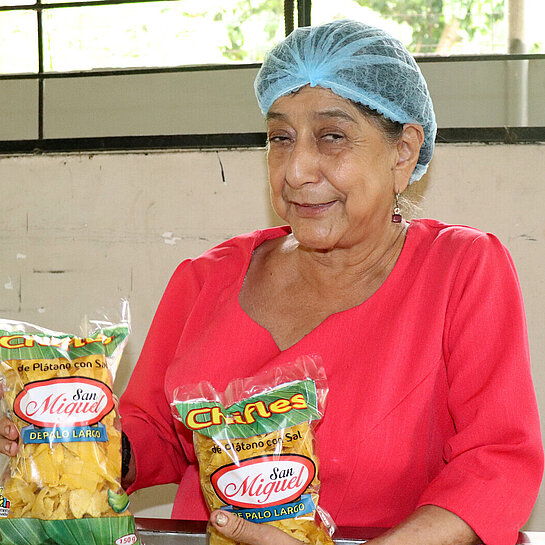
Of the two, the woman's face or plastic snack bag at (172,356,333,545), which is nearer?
plastic snack bag at (172,356,333,545)

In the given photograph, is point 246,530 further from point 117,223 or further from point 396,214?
point 117,223

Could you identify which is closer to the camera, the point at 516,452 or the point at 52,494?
the point at 52,494

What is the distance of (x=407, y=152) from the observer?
1443 mm

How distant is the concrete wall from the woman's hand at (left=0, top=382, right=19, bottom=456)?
110 centimetres

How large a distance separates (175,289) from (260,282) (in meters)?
0.18

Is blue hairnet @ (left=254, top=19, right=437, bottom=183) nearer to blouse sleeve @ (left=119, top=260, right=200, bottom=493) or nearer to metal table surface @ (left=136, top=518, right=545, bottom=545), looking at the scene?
blouse sleeve @ (left=119, top=260, right=200, bottom=493)

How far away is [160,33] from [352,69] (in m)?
1.11

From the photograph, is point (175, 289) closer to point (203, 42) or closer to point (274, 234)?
point (274, 234)

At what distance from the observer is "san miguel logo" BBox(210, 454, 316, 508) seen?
3.21 feet

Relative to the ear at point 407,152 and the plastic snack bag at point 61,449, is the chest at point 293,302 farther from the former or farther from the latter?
the plastic snack bag at point 61,449

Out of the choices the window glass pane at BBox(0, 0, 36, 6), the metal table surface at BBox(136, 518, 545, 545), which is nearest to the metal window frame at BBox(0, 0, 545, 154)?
the window glass pane at BBox(0, 0, 36, 6)

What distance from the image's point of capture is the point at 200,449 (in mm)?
1041

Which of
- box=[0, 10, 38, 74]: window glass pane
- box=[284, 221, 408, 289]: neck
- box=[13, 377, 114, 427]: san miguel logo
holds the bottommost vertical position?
box=[13, 377, 114, 427]: san miguel logo

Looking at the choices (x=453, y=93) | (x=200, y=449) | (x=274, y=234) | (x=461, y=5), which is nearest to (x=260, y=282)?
(x=274, y=234)
